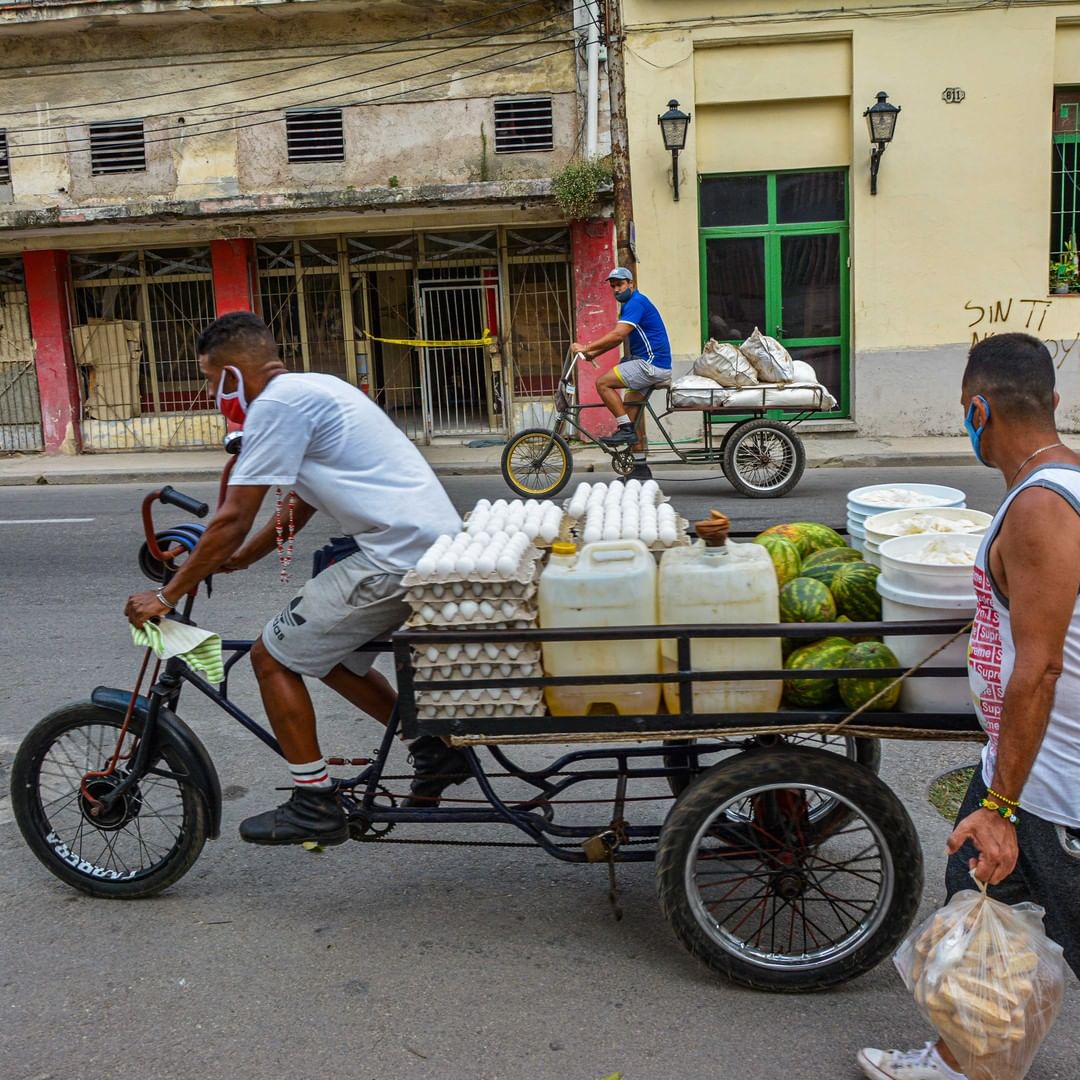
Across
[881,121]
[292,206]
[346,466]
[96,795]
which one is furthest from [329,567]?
[881,121]

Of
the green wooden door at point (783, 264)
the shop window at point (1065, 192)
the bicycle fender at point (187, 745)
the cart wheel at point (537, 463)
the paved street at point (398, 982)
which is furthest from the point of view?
the green wooden door at point (783, 264)

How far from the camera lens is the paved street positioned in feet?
9.78

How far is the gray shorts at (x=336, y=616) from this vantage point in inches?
139

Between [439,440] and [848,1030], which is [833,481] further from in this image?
[848,1030]

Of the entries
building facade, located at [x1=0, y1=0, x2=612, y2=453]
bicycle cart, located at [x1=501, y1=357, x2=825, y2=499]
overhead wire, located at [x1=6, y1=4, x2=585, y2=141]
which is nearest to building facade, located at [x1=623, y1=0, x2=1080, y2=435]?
building facade, located at [x1=0, y1=0, x2=612, y2=453]

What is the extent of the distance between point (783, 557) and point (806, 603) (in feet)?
1.40

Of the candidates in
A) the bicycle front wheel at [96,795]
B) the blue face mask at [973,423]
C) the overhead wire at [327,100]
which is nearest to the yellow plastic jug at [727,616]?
the blue face mask at [973,423]

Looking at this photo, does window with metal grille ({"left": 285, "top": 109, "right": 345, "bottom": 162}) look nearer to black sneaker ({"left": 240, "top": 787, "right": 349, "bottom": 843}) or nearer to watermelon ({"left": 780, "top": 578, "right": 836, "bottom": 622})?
black sneaker ({"left": 240, "top": 787, "right": 349, "bottom": 843})

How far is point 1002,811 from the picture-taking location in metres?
2.44

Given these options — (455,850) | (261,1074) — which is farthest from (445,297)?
(261,1074)

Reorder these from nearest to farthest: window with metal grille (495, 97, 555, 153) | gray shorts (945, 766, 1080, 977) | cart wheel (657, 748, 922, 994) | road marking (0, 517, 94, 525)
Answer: gray shorts (945, 766, 1080, 977), cart wheel (657, 748, 922, 994), road marking (0, 517, 94, 525), window with metal grille (495, 97, 555, 153)

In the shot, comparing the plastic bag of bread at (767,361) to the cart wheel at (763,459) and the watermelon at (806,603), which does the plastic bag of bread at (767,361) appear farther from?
the watermelon at (806,603)

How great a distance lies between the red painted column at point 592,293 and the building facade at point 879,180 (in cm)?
57

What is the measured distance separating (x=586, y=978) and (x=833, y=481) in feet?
34.3
